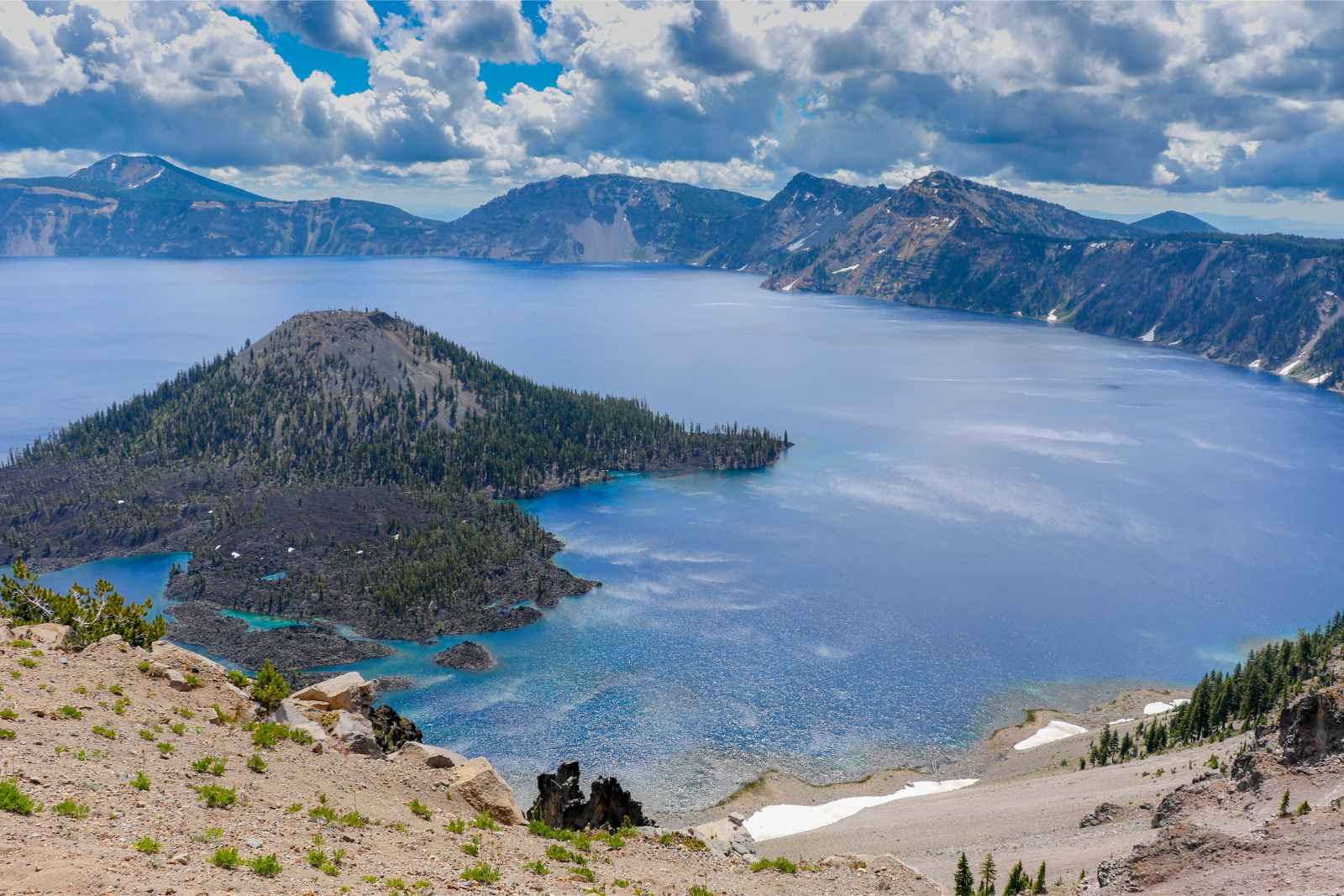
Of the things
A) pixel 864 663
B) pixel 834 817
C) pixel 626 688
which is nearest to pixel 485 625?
pixel 626 688

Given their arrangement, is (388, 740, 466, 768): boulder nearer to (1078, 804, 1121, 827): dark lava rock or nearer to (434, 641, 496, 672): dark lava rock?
(1078, 804, 1121, 827): dark lava rock

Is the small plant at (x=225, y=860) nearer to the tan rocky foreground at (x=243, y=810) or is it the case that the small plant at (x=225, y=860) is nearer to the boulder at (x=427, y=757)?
the tan rocky foreground at (x=243, y=810)

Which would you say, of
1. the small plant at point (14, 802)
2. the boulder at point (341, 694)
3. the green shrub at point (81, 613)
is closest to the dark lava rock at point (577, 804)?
the boulder at point (341, 694)

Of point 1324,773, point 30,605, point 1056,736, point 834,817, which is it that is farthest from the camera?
point 1056,736

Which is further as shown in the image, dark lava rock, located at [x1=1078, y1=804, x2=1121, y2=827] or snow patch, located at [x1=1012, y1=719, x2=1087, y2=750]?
snow patch, located at [x1=1012, y1=719, x2=1087, y2=750]

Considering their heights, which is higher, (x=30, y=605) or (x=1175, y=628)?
(x=30, y=605)

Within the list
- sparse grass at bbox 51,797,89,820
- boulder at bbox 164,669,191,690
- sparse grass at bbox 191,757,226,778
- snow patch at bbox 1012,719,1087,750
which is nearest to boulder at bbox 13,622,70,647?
boulder at bbox 164,669,191,690

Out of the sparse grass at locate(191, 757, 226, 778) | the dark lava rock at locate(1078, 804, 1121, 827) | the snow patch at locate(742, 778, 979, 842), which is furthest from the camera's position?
the snow patch at locate(742, 778, 979, 842)

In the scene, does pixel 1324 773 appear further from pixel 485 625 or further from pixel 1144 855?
pixel 485 625
